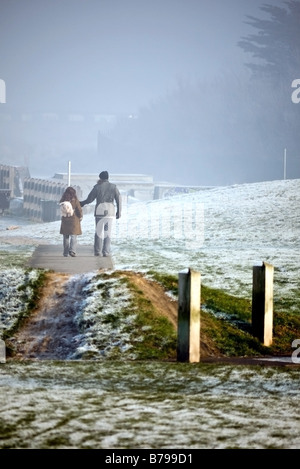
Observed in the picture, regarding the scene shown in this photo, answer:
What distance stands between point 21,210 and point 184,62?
391 ft

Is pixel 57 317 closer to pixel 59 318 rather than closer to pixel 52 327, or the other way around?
pixel 59 318

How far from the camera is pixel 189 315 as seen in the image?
986 cm

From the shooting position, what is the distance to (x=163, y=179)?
94562mm

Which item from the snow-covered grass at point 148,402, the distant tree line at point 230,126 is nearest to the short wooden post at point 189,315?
the snow-covered grass at point 148,402

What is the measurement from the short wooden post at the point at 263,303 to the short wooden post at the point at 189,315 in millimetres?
1374

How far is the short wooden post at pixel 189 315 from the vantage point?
9820mm

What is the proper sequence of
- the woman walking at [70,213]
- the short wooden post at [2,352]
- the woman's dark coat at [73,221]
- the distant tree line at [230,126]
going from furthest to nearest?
the distant tree line at [230,126], the woman's dark coat at [73,221], the woman walking at [70,213], the short wooden post at [2,352]

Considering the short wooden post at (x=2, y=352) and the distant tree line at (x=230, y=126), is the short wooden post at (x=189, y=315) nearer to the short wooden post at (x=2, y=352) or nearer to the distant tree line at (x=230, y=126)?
the short wooden post at (x=2, y=352)

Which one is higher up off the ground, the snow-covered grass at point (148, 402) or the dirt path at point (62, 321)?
the dirt path at point (62, 321)

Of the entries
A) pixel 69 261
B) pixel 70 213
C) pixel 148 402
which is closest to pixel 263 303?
pixel 148 402

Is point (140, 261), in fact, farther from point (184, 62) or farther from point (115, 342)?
point (184, 62)

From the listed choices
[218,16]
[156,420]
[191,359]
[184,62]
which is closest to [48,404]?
[156,420]

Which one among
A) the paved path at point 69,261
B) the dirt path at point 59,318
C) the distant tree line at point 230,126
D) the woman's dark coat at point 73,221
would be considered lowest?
the dirt path at point 59,318

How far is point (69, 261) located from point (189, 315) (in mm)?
9708
